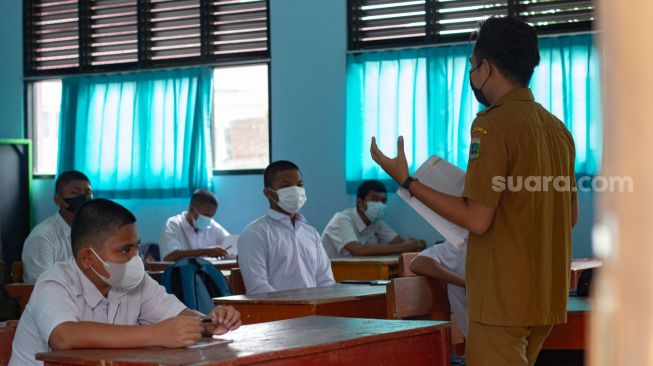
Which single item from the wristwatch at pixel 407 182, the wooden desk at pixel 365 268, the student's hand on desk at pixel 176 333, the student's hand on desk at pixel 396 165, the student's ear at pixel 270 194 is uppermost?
the student's hand on desk at pixel 396 165

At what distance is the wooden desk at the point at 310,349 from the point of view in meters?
1.85

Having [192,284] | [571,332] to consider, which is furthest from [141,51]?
[571,332]

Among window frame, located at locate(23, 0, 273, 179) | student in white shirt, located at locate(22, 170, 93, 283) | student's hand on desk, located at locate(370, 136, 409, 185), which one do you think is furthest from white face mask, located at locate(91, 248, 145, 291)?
window frame, located at locate(23, 0, 273, 179)

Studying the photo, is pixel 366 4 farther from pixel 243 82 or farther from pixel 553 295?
pixel 553 295

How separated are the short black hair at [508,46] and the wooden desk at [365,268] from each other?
3931mm

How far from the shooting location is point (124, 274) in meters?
2.55

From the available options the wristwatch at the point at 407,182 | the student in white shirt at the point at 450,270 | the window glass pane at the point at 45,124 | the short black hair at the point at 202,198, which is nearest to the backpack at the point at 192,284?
the student in white shirt at the point at 450,270

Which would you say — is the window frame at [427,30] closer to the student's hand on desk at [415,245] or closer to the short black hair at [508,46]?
the student's hand on desk at [415,245]

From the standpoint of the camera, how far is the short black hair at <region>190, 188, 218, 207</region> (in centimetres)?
798

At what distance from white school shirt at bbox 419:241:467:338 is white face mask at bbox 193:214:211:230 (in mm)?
4360

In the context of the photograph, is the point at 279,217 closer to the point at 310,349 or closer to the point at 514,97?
the point at 514,97

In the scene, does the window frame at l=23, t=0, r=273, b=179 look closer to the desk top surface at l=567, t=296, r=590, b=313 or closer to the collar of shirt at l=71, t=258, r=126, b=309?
the desk top surface at l=567, t=296, r=590, b=313

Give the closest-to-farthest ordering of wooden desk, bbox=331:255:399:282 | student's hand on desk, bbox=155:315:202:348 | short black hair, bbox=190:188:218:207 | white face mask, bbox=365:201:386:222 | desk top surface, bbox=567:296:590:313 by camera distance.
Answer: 1. student's hand on desk, bbox=155:315:202:348
2. desk top surface, bbox=567:296:590:313
3. wooden desk, bbox=331:255:399:282
4. white face mask, bbox=365:201:386:222
5. short black hair, bbox=190:188:218:207

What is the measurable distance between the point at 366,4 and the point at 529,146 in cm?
606
